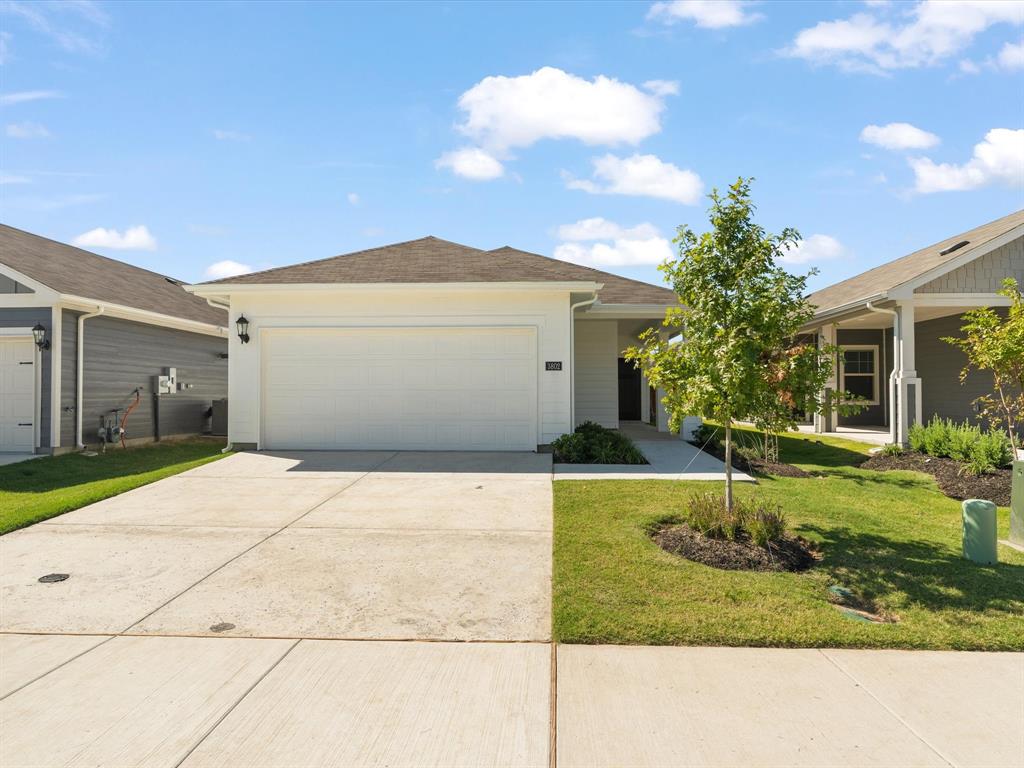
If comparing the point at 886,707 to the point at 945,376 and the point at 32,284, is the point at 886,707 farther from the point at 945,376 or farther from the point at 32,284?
the point at 945,376

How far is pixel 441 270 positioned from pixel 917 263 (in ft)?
36.6

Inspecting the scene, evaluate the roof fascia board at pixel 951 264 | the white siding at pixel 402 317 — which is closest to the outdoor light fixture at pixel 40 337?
the white siding at pixel 402 317

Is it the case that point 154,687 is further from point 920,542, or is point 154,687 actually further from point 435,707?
point 920,542

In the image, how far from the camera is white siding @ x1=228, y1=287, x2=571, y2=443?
1137 cm

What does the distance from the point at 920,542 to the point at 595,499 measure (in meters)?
3.35

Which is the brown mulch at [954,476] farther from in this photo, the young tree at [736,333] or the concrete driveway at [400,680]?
the concrete driveway at [400,680]

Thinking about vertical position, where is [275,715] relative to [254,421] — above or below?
below

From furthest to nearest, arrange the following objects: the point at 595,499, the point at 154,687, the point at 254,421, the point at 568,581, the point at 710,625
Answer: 1. the point at 254,421
2. the point at 595,499
3. the point at 568,581
4. the point at 710,625
5. the point at 154,687

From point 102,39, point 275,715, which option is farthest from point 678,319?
point 102,39

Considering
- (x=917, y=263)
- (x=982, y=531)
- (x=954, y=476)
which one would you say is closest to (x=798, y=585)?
(x=982, y=531)

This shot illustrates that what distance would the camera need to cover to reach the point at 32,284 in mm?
11344

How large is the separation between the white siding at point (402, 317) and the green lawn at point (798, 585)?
421cm

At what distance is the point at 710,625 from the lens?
386 centimetres

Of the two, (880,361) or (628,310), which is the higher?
(628,310)
